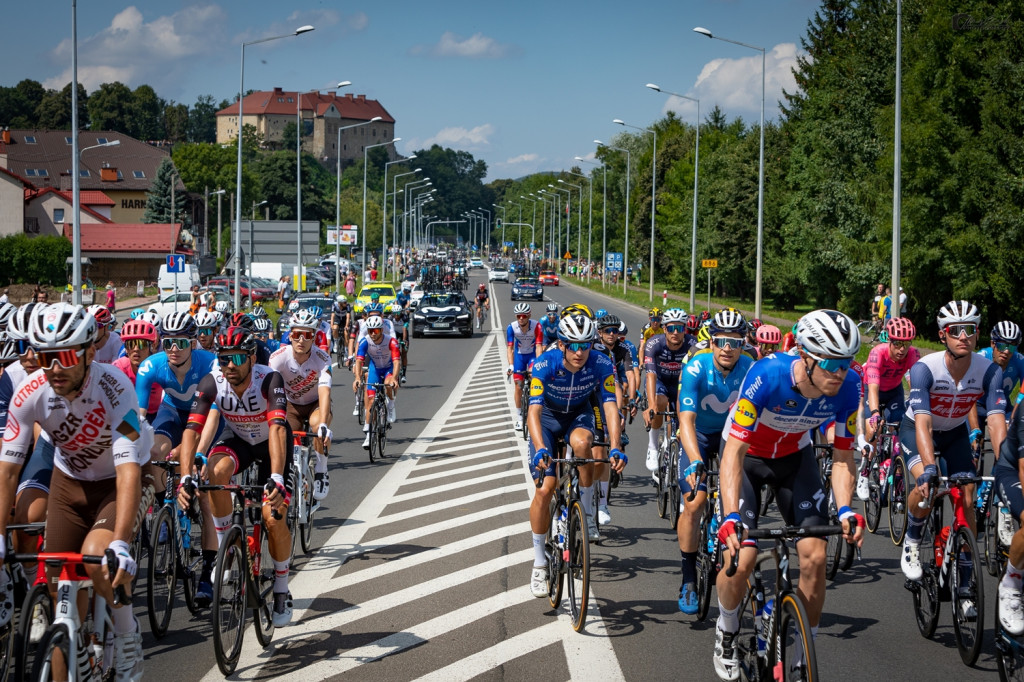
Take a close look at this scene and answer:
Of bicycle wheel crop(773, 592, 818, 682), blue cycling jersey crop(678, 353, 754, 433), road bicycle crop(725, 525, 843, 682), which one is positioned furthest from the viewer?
blue cycling jersey crop(678, 353, 754, 433)

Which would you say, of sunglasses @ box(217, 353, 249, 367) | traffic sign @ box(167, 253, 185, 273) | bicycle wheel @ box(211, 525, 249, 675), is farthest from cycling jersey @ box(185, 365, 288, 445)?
traffic sign @ box(167, 253, 185, 273)

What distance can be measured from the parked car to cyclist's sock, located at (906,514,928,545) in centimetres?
3613

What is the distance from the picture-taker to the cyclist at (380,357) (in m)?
15.6

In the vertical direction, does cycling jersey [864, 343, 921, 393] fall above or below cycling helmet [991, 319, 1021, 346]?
below

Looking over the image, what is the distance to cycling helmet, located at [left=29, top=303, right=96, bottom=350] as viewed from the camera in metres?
5.07

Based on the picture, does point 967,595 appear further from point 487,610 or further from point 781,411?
point 487,610

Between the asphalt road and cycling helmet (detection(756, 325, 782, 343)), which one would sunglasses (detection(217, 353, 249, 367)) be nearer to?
the asphalt road

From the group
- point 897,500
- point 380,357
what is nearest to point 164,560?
point 897,500

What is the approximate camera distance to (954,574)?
22.5 ft

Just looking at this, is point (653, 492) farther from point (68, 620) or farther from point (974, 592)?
point (68, 620)

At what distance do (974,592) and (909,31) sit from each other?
36941 mm

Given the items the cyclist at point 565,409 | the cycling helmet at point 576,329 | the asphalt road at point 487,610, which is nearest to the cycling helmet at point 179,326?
the asphalt road at point 487,610

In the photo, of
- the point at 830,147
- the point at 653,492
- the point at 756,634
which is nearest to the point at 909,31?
the point at 830,147

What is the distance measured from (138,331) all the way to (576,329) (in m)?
3.85
